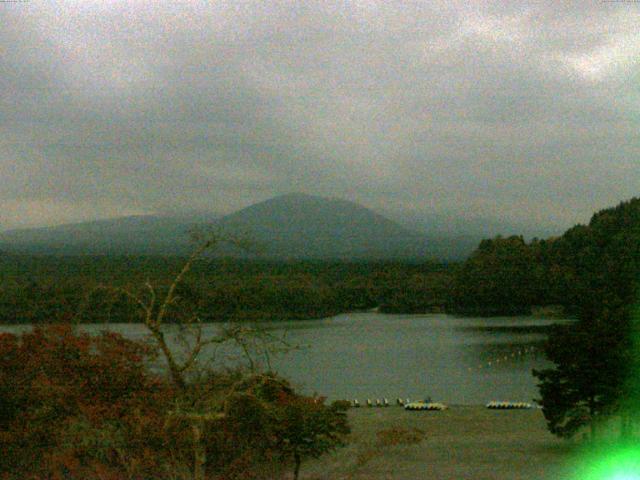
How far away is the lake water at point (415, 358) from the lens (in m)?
26.7

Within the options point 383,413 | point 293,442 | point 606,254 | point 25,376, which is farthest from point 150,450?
point 606,254

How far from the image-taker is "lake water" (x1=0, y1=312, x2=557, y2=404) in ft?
87.5

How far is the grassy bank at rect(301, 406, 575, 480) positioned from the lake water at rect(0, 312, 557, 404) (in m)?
2.65

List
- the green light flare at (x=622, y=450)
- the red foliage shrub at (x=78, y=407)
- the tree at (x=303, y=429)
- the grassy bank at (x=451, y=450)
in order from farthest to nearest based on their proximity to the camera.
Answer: the grassy bank at (x=451, y=450)
the green light flare at (x=622, y=450)
the tree at (x=303, y=429)
the red foliage shrub at (x=78, y=407)

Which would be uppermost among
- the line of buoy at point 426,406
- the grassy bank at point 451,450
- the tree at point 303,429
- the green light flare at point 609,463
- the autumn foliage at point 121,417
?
the autumn foliage at point 121,417

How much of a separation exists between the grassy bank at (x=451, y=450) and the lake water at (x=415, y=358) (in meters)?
2.65

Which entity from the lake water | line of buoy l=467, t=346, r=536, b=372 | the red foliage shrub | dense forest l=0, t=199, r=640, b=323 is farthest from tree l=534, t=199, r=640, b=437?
dense forest l=0, t=199, r=640, b=323

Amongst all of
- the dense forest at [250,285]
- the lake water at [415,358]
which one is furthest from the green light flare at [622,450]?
the dense forest at [250,285]

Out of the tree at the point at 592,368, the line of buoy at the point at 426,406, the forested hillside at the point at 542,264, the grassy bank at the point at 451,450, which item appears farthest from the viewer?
the forested hillside at the point at 542,264

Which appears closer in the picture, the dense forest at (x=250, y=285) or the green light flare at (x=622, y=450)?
the green light flare at (x=622, y=450)

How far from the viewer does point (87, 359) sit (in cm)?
763

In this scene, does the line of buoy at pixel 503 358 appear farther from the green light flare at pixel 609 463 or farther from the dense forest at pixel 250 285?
the green light flare at pixel 609 463

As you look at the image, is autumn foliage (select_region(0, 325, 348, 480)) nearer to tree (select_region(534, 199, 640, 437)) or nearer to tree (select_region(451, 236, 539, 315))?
tree (select_region(534, 199, 640, 437))

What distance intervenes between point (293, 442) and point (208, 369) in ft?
14.0
